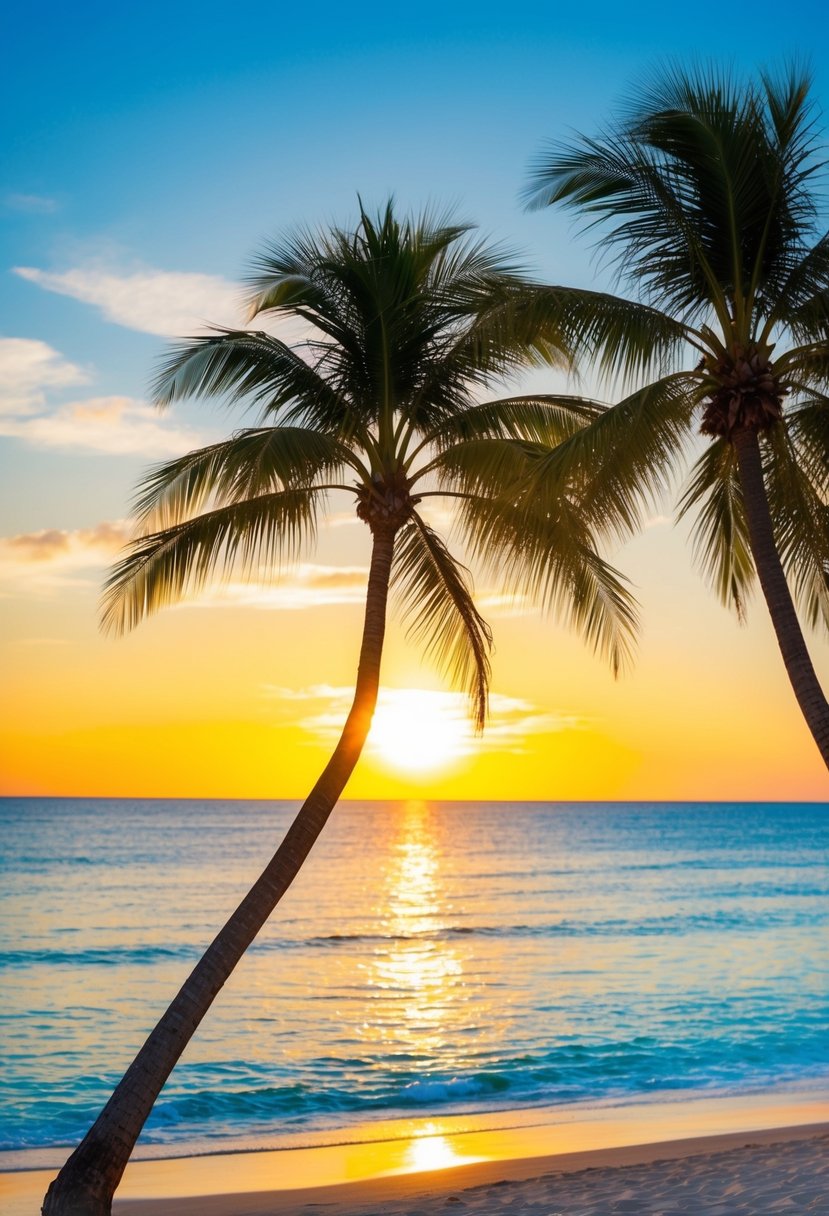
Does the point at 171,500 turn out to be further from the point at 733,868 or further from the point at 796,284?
the point at 733,868

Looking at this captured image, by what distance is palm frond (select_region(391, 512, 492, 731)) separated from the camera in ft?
35.6

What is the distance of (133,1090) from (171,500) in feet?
14.3

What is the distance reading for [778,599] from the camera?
8.30 meters

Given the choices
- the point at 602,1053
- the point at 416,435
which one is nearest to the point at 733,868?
the point at 602,1053

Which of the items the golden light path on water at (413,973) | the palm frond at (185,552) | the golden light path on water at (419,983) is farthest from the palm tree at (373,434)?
the golden light path on water at (413,973)

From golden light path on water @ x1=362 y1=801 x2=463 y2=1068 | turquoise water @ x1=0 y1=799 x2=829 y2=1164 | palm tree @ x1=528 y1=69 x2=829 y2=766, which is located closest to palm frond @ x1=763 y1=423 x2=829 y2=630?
palm tree @ x1=528 y1=69 x2=829 y2=766

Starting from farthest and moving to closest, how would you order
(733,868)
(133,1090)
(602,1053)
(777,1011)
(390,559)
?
(733,868), (777,1011), (602,1053), (390,559), (133,1090)

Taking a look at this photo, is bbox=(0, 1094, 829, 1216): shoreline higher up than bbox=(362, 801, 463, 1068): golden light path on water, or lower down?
higher up

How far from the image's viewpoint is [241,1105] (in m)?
14.9

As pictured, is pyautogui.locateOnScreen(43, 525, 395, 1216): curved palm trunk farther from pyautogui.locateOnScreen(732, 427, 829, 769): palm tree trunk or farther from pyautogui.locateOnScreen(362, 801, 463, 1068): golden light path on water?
pyautogui.locateOnScreen(362, 801, 463, 1068): golden light path on water

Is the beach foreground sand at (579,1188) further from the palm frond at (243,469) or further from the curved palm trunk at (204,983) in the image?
the palm frond at (243,469)

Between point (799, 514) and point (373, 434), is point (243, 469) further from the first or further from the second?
point (799, 514)

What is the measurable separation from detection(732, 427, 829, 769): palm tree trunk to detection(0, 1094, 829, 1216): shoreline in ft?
10.8

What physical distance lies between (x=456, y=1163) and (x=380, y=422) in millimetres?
7161
